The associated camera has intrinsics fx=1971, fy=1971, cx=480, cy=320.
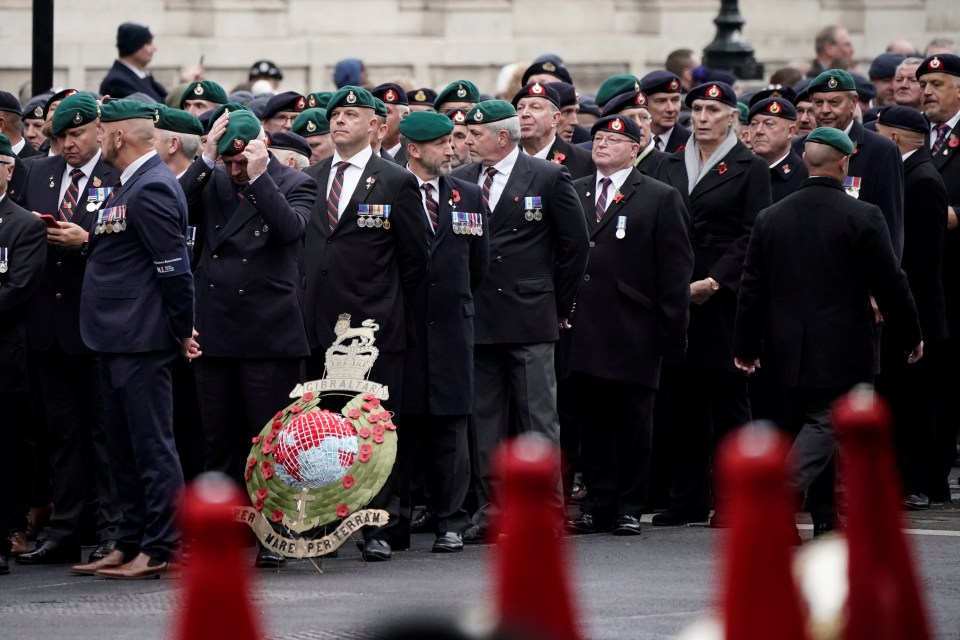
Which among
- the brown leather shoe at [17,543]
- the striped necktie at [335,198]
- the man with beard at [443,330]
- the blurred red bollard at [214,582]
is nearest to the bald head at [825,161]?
the man with beard at [443,330]

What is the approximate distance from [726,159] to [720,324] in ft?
3.10

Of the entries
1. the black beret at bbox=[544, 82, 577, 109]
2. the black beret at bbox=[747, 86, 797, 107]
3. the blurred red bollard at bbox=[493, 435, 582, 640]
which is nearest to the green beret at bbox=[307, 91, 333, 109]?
the black beret at bbox=[544, 82, 577, 109]

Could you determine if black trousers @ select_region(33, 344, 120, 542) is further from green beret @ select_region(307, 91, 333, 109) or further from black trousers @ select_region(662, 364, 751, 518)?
green beret @ select_region(307, 91, 333, 109)

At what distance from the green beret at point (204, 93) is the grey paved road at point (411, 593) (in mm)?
3991

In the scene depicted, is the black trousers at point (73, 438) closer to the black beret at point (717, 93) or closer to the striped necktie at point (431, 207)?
the striped necktie at point (431, 207)

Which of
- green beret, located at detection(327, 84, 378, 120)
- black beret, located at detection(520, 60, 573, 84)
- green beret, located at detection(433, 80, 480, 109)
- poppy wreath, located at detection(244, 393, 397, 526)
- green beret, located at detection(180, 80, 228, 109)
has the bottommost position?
poppy wreath, located at detection(244, 393, 397, 526)

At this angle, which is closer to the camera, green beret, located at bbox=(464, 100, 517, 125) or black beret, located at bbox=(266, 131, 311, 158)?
green beret, located at bbox=(464, 100, 517, 125)

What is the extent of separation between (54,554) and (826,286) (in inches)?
158

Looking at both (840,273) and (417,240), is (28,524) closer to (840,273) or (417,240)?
(417,240)

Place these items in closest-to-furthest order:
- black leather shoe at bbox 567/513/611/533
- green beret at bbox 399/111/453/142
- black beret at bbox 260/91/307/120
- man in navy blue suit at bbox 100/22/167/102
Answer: green beret at bbox 399/111/453/142
black leather shoe at bbox 567/513/611/533
black beret at bbox 260/91/307/120
man in navy blue suit at bbox 100/22/167/102

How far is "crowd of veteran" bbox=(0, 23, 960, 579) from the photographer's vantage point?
9.16 metres

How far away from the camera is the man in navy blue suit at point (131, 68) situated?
49.9 ft

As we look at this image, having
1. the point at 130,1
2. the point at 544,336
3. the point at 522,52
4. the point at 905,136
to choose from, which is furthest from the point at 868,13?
the point at 544,336

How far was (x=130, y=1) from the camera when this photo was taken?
21547 millimetres
